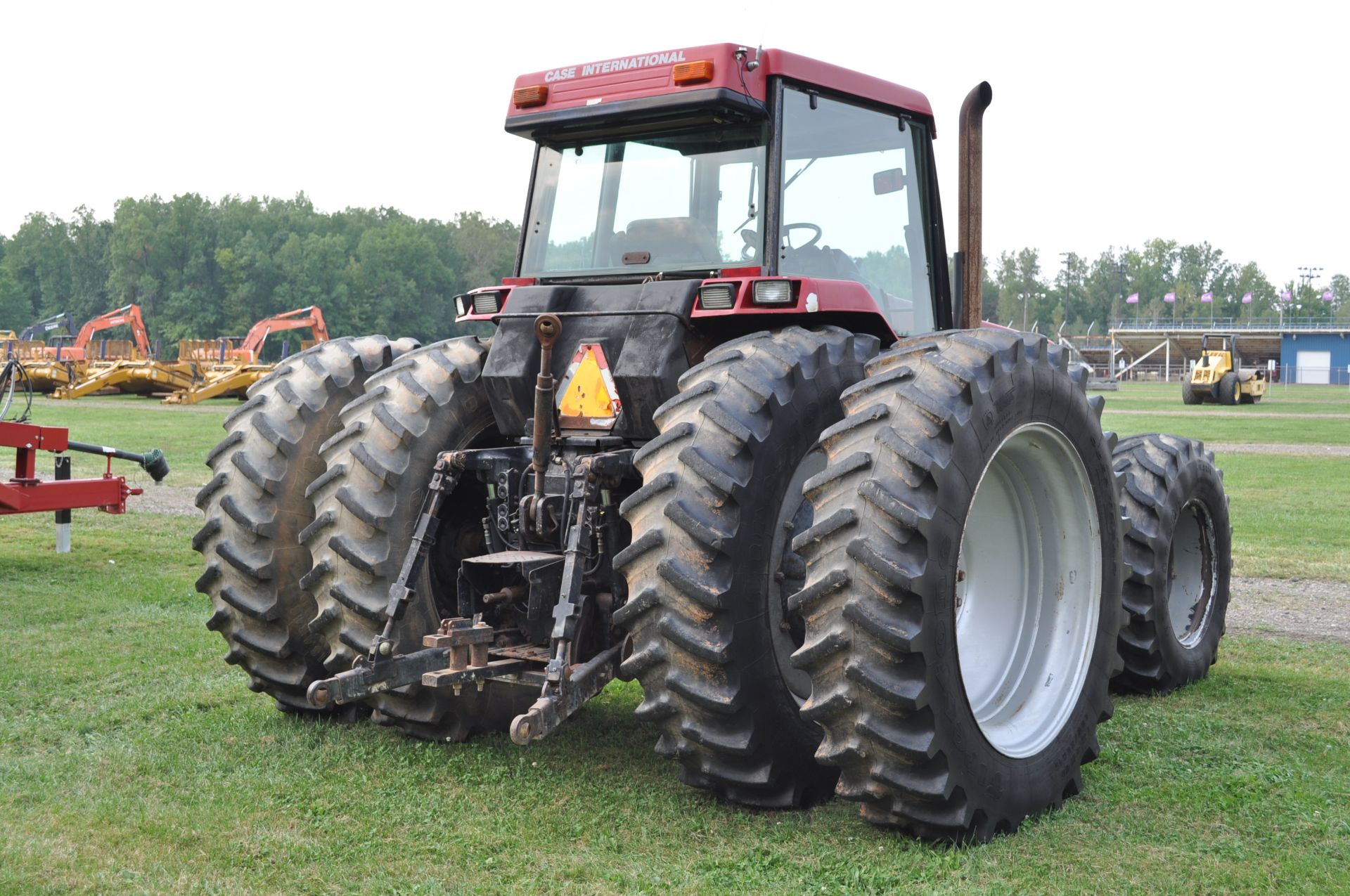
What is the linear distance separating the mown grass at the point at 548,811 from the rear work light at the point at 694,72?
2919 mm

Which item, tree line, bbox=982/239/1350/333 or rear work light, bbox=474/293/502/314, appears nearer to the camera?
rear work light, bbox=474/293/502/314

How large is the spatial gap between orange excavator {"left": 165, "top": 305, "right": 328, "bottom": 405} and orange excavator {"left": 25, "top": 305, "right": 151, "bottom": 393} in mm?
2201

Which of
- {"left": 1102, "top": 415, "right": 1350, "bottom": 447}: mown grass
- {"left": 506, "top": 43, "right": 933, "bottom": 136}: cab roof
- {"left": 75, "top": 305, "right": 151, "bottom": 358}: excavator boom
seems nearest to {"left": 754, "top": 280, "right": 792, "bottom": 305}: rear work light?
{"left": 506, "top": 43, "right": 933, "bottom": 136}: cab roof

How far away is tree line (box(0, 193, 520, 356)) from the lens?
96.3 meters

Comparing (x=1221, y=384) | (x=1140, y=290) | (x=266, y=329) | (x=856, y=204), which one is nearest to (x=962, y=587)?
(x=856, y=204)

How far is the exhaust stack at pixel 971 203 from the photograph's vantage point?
6.06 meters

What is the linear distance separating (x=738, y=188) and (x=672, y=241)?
0.37m

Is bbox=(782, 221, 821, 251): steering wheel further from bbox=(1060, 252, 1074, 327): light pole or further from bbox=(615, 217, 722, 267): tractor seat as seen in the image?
bbox=(1060, 252, 1074, 327): light pole

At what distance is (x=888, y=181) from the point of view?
20.0 ft

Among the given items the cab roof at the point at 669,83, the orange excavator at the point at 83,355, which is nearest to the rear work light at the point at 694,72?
the cab roof at the point at 669,83

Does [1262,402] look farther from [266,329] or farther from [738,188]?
[738,188]

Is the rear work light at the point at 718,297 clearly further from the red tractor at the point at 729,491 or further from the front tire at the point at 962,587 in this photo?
the front tire at the point at 962,587

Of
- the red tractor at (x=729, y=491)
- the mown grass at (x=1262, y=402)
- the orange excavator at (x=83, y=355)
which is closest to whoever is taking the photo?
the red tractor at (x=729, y=491)

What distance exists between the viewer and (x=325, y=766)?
529 centimetres
